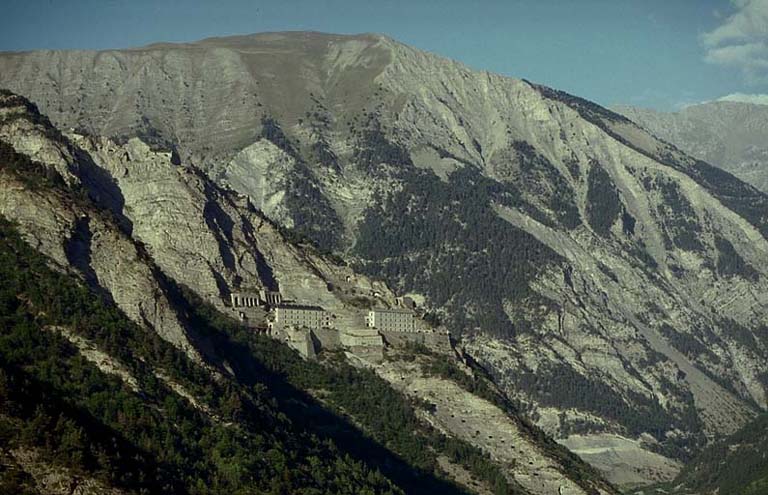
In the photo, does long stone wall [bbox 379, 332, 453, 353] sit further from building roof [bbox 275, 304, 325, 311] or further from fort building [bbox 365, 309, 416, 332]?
building roof [bbox 275, 304, 325, 311]

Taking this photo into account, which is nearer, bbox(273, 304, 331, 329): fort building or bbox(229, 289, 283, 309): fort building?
bbox(273, 304, 331, 329): fort building

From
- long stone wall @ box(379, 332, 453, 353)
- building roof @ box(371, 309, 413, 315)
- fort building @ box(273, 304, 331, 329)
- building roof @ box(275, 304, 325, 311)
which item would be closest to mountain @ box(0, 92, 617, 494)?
long stone wall @ box(379, 332, 453, 353)

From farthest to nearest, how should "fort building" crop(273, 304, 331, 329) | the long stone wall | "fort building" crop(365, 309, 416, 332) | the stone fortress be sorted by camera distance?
1. the long stone wall
2. "fort building" crop(365, 309, 416, 332)
3. "fort building" crop(273, 304, 331, 329)
4. the stone fortress

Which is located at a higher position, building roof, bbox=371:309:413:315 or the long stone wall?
building roof, bbox=371:309:413:315

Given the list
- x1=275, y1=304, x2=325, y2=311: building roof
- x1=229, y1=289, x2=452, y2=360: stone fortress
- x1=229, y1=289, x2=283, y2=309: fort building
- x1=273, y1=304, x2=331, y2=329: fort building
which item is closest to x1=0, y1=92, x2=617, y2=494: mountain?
x1=229, y1=289, x2=452, y2=360: stone fortress

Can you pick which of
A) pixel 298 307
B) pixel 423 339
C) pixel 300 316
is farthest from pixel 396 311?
pixel 300 316

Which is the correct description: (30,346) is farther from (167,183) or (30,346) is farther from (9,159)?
(167,183)

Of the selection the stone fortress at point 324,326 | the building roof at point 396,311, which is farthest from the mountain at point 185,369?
the building roof at point 396,311

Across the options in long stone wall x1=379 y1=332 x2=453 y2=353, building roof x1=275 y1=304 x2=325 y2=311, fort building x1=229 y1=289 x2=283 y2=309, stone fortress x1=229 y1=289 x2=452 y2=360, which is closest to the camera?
stone fortress x1=229 y1=289 x2=452 y2=360
